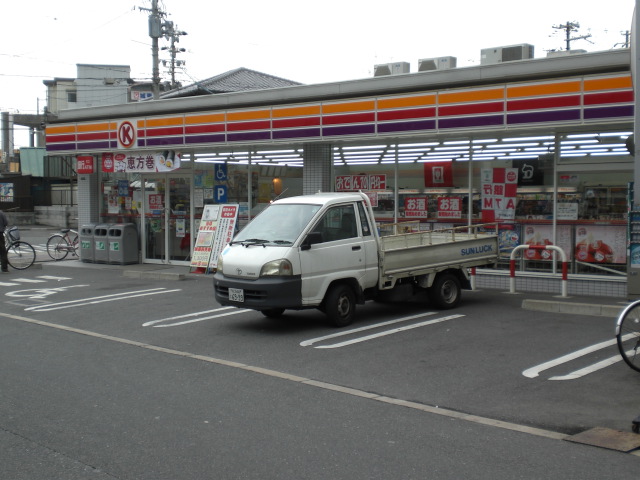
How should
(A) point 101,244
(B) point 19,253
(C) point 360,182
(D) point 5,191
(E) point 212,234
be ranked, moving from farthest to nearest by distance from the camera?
1. (D) point 5,191
2. (A) point 101,244
3. (B) point 19,253
4. (E) point 212,234
5. (C) point 360,182

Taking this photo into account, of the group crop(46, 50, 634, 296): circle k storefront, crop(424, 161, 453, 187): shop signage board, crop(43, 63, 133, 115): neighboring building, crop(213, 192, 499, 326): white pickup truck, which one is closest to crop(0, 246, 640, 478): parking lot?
crop(213, 192, 499, 326): white pickup truck

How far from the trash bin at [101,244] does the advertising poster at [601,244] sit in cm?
1293

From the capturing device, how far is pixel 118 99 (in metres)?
55.5

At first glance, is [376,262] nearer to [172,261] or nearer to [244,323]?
[244,323]

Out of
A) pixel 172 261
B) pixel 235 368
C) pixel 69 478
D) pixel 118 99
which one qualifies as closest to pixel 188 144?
pixel 172 261

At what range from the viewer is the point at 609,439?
5.28 m

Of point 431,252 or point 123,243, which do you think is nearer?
point 431,252

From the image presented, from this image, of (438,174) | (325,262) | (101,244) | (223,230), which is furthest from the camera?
(101,244)

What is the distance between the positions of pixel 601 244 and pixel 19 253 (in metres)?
14.9

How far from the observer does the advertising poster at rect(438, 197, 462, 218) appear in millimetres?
14664

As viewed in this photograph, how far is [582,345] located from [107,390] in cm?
584

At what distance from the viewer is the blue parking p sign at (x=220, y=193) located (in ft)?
59.5

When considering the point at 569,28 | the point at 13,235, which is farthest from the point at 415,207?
the point at 569,28

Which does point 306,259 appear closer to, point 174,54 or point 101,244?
point 101,244
